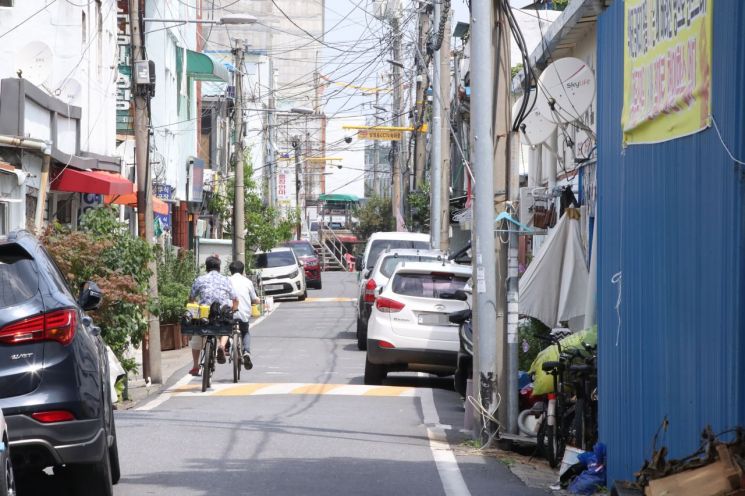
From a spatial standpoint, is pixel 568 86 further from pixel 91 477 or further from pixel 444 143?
pixel 444 143

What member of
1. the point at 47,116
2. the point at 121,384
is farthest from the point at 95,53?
the point at 121,384

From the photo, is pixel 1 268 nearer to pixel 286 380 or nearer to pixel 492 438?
pixel 492 438

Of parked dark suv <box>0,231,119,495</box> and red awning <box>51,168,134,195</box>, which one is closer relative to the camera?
parked dark suv <box>0,231,119,495</box>

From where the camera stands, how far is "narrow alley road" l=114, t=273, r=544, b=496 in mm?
9609

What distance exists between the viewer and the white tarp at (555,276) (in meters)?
14.0

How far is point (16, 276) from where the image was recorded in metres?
7.53

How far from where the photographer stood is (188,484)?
9.45m

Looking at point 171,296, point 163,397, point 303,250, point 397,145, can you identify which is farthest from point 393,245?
point 397,145

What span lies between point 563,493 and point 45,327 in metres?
4.25

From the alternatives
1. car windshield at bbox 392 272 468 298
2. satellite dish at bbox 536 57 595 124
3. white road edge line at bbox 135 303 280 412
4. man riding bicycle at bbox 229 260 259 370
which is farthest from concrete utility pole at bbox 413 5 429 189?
satellite dish at bbox 536 57 595 124

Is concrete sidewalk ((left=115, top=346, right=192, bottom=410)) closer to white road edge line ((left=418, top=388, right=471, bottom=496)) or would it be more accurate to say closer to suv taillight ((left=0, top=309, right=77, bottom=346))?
white road edge line ((left=418, top=388, right=471, bottom=496))

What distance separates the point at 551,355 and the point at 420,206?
33.5 metres

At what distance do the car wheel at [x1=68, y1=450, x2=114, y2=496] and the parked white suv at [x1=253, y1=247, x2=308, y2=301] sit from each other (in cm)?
3386

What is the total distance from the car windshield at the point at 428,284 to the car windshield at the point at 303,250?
33793 millimetres
